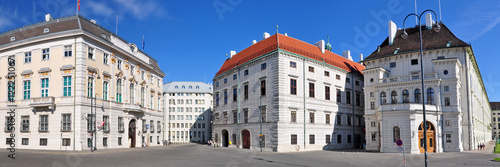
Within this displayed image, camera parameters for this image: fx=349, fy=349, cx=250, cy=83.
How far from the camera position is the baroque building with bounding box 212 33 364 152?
48750 millimetres

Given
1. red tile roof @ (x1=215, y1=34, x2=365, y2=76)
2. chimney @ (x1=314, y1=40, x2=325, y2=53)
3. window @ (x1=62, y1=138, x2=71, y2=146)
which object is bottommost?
window @ (x1=62, y1=138, x2=71, y2=146)

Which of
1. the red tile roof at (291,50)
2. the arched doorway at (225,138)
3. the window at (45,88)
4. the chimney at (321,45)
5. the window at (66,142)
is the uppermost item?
the chimney at (321,45)

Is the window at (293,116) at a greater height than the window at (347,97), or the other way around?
the window at (347,97)

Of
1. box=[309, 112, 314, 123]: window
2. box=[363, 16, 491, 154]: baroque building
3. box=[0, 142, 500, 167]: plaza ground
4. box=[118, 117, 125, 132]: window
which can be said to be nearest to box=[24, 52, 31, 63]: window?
box=[0, 142, 500, 167]: plaza ground

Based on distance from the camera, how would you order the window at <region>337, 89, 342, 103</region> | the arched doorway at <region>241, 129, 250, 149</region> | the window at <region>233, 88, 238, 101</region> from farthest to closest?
1. the window at <region>233, 88, 238, 101</region>
2. the window at <region>337, 89, 342, 103</region>
3. the arched doorway at <region>241, 129, 250, 149</region>

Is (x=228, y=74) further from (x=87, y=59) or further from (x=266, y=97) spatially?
(x=87, y=59)

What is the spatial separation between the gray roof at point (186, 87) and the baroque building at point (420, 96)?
72.0m

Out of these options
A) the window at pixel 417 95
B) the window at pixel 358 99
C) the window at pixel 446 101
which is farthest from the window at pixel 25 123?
the window at pixel 446 101

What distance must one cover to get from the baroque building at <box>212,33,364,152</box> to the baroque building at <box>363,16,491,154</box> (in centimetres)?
629

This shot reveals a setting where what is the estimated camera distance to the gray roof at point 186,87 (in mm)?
114812

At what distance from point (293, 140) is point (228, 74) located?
62.5 feet

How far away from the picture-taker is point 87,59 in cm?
4144

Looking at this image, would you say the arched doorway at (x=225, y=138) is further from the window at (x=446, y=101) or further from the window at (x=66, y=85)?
the window at (x=446, y=101)

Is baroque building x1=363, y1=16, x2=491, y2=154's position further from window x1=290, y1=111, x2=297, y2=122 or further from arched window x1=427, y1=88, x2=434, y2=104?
window x1=290, y1=111, x2=297, y2=122
